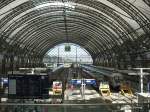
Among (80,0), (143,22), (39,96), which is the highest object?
(80,0)

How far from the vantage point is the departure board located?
82.3ft

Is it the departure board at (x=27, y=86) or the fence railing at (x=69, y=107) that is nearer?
the fence railing at (x=69, y=107)

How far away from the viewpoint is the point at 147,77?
44.2m

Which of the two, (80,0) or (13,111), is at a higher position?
(80,0)

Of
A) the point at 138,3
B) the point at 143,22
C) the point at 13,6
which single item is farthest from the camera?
the point at 13,6

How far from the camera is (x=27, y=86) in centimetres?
2522

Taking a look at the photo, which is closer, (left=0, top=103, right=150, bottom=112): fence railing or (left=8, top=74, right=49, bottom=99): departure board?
(left=0, top=103, right=150, bottom=112): fence railing

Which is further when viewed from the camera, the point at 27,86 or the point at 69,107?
the point at 27,86

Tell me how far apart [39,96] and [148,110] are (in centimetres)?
1268

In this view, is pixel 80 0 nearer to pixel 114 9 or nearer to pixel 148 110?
pixel 114 9

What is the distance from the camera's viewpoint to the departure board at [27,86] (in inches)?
987

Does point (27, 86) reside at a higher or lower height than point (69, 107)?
higher

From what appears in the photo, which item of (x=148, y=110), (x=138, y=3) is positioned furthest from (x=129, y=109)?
(x=138, y=3)

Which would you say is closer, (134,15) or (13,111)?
(13,111)
